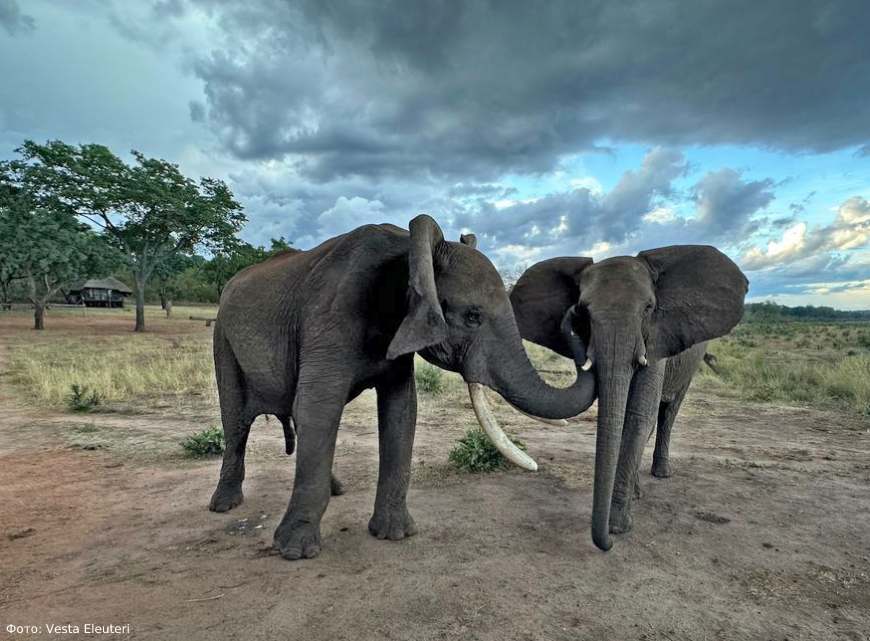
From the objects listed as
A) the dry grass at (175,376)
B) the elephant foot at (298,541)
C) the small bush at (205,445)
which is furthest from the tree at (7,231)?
the elephant foot at (298,541)

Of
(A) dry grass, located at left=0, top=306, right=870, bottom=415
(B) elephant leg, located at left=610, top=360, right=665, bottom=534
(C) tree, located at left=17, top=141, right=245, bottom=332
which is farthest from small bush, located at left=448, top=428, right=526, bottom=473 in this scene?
(C) tree, located at left=17, top=141, right=245, bottom=332

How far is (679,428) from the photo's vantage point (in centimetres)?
960

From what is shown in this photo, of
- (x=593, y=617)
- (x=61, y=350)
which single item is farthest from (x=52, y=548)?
(x=61, y=350)

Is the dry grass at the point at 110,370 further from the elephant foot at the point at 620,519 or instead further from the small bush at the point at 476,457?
the elephant foot at the point at 620,519

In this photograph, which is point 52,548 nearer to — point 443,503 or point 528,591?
point 443,503

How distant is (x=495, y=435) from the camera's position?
394 cm

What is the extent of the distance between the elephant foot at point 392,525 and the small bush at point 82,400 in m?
8.53

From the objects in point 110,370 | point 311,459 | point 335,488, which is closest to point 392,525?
point 311,459

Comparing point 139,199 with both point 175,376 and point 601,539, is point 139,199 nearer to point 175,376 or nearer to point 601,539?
point 175,376

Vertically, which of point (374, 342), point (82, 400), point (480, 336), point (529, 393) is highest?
point (480, 336)

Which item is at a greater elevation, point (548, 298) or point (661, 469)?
point (548, 298)

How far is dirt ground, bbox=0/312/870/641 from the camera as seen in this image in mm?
3230

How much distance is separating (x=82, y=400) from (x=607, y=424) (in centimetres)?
1058

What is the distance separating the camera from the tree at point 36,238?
1071 inches
